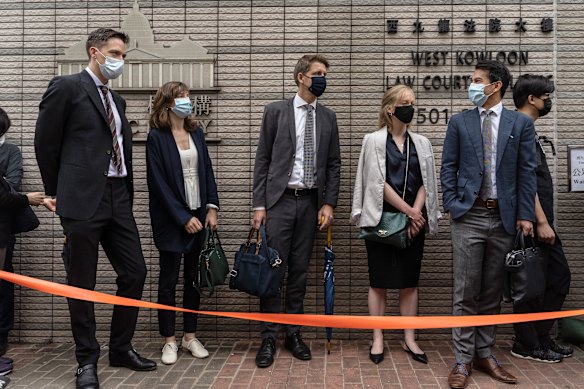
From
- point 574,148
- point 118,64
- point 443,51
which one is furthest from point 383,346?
point 118,64

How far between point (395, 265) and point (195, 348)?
5.86ft

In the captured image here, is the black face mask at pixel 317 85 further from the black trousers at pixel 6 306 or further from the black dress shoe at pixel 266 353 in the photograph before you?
the black trousers at pixel 6 306

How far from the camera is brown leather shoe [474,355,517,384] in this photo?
3891 mm

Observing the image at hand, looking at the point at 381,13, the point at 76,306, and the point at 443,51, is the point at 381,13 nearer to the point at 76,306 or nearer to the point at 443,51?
the point at 443,51

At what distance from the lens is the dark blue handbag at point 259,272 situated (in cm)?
422

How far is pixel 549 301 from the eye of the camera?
4547 millimetres

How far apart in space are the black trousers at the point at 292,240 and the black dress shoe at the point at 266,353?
0.06 m

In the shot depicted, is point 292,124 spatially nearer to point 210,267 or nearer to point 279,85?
point 279,85

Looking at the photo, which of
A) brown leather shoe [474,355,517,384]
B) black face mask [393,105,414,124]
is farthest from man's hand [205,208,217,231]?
brown leather shoe [474,355,517,384]

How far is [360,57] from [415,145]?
3.77 ft

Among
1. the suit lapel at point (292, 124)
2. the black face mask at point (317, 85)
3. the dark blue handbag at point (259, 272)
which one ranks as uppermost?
the black face mask at point (317, 85)

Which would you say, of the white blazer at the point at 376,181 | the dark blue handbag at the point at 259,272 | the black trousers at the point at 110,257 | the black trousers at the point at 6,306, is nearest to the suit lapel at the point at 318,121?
the white blazer at the point at 376,181

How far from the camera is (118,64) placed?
3.99m

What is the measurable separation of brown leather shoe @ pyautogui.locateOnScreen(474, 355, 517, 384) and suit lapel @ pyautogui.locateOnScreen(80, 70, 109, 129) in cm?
327
